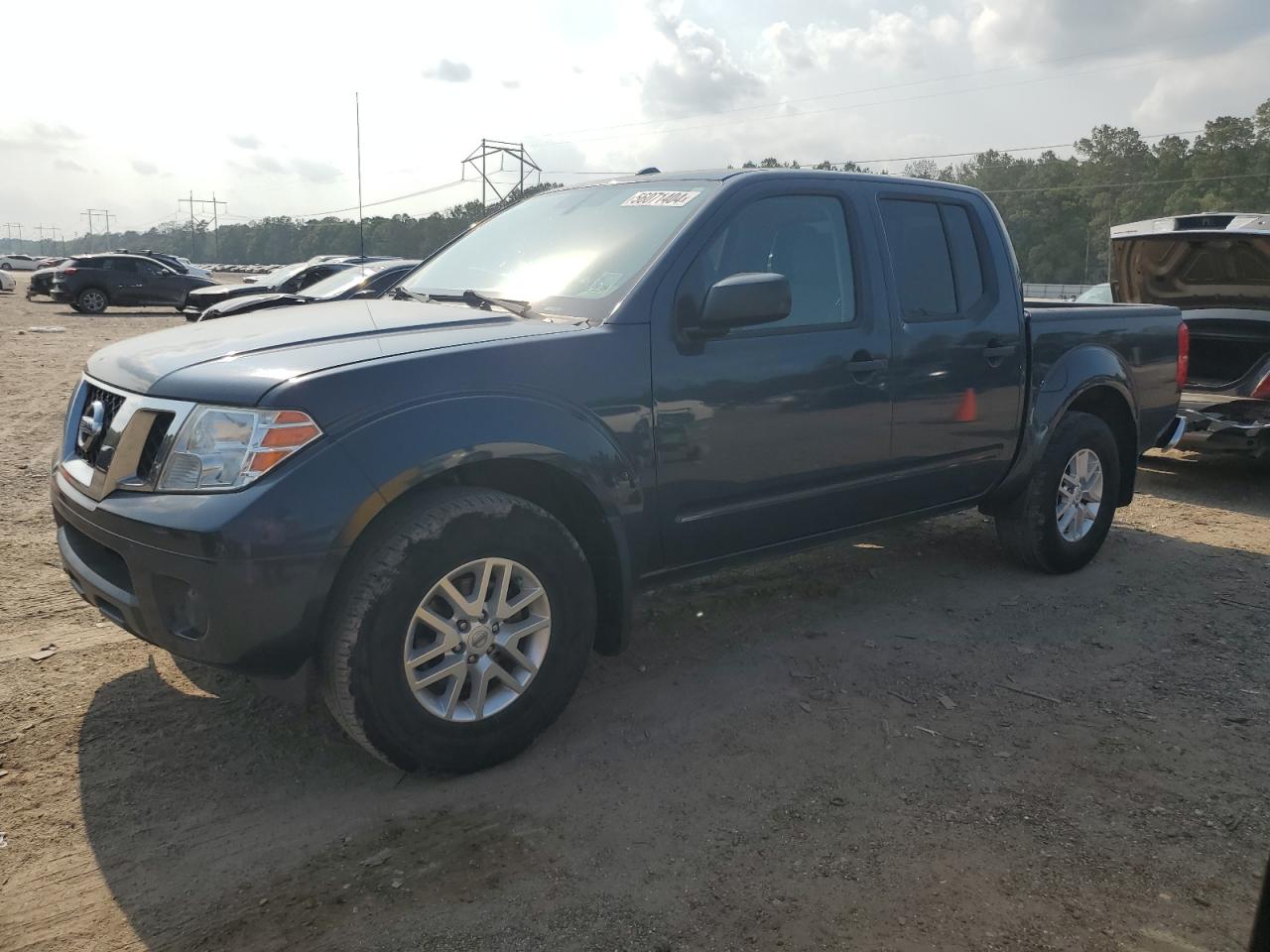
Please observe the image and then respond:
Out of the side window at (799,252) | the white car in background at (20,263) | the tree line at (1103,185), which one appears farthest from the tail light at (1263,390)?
the white car in background at (20,263)

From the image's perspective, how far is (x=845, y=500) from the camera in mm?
4148

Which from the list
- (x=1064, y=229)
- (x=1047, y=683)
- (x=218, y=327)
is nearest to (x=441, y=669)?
(x=218, y=327)

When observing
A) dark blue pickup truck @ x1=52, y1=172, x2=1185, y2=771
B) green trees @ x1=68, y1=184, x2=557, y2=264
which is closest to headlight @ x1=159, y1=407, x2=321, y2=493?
dark blue pickup truck @ x1=52, y1=172, x2=1185, y2=771

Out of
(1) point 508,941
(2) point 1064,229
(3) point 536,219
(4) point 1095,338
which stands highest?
(2) point 1064,229

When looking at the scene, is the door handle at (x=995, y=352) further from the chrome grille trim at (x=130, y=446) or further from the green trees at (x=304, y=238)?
the green trees at (x=304, y=238)

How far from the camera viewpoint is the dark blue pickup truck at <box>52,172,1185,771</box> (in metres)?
2.75

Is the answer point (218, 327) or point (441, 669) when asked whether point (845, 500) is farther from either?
point (218, 327)

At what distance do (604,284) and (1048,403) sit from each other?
101 inches

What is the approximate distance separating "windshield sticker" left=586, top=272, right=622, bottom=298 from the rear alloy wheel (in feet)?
82.6

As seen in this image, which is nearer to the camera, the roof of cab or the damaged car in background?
the roof of cab

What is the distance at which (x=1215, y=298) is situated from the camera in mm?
7816

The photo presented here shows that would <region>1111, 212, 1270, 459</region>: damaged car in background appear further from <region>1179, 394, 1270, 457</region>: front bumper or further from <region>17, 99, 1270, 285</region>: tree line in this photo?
<region>17, 99, 1270, 285</region>: tree line

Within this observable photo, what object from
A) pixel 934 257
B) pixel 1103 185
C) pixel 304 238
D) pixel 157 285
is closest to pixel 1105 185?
pixel 1103 185

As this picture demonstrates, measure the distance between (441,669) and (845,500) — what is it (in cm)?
190
